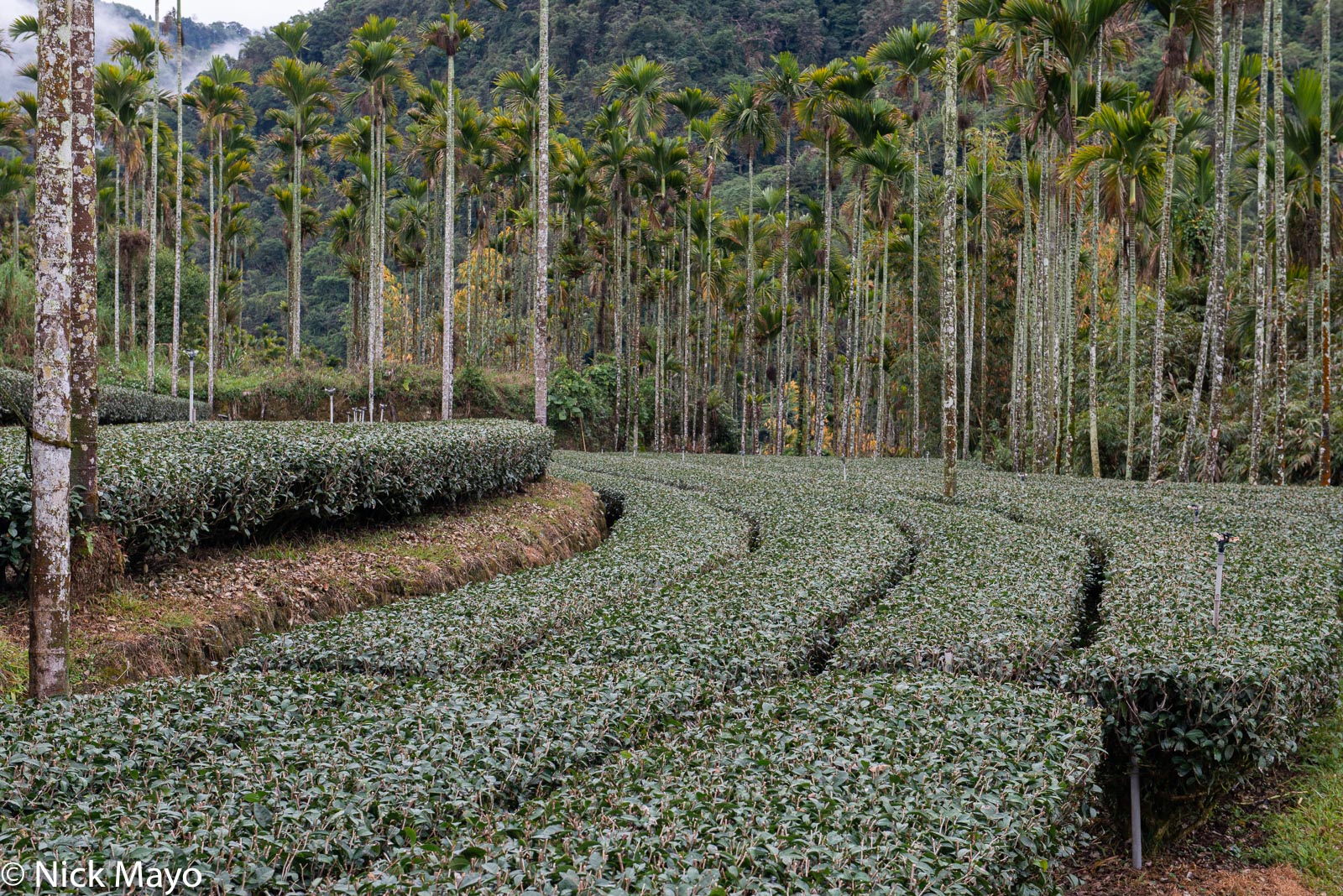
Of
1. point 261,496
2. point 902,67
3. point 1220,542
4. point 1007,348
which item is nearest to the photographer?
point 1220,542

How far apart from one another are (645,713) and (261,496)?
225 inches

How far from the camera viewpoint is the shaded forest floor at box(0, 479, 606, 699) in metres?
6.71

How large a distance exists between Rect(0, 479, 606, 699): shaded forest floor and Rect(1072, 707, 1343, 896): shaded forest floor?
6.69m

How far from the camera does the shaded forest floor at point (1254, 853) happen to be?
5.23 metres

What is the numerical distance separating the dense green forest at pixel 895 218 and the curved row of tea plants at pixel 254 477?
8.50 meters

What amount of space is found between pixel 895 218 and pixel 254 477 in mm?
31348

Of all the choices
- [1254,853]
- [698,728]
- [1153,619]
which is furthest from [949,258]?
[698,728]

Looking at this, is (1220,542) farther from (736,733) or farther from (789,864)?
(789,864)

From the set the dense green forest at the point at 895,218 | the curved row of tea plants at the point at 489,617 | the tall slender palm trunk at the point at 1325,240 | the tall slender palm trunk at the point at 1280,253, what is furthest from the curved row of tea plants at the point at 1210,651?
the tall slender palm trunk at the point at 1325,240

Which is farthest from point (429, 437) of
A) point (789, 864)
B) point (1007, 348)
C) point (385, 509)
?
point (1007, 348)

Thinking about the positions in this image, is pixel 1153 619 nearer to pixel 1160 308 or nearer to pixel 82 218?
pixel 82 218

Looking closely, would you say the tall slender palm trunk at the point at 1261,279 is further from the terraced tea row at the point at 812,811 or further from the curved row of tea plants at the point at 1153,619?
the terraced tea row at the point at 812,811

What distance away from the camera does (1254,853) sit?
5.55 metres

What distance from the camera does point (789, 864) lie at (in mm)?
3096
